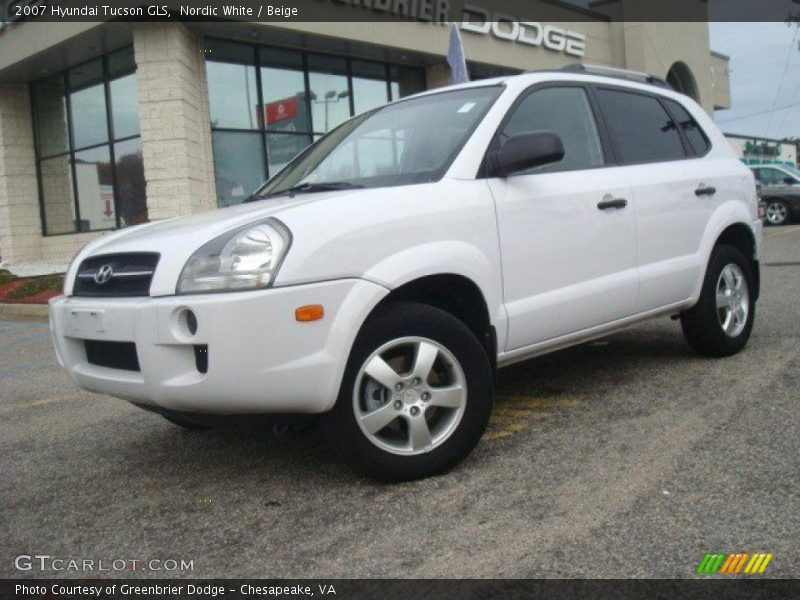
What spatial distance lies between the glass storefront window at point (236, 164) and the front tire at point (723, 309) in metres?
10.9

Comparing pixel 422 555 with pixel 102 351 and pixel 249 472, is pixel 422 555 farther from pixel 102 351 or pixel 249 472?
pixel 102 351

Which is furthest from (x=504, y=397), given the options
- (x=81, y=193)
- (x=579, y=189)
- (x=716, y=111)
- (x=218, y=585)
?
(x=716, y=111)

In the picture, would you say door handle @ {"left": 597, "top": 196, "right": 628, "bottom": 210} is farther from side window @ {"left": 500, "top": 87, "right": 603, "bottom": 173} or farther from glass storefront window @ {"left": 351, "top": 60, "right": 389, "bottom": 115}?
glass storefront window @ {"left": 351, "top": 60, "right": 389, "bottom": 115}

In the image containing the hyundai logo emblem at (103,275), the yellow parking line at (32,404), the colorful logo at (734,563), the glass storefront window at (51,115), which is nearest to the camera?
the colorful logo at (734,563)

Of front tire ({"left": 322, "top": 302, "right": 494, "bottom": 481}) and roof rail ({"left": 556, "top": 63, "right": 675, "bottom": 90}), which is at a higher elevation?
roof rail ({"left": 556, "top": 63, "right": 675, "bottom": 90})

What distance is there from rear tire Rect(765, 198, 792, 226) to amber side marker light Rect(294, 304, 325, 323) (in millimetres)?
19852

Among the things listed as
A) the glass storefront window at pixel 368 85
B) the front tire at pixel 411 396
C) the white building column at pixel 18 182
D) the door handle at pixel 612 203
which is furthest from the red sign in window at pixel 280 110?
the front tire at pixel 411 396

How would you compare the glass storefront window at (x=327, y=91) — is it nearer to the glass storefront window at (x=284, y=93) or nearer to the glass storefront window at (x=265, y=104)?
the glass storefront window at (x=265, y=104)

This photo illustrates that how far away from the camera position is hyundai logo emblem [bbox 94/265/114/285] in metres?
3.19

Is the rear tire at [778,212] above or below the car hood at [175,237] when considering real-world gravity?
above

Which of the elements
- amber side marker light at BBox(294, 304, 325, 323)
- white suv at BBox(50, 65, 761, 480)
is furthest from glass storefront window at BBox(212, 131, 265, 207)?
amber side marker light at BBox(294, 304, 325, 323)

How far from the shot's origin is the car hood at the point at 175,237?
116 inches

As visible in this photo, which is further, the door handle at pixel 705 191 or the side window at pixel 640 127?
the door handle at pixel 705 191

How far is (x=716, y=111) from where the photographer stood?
35406 mm
